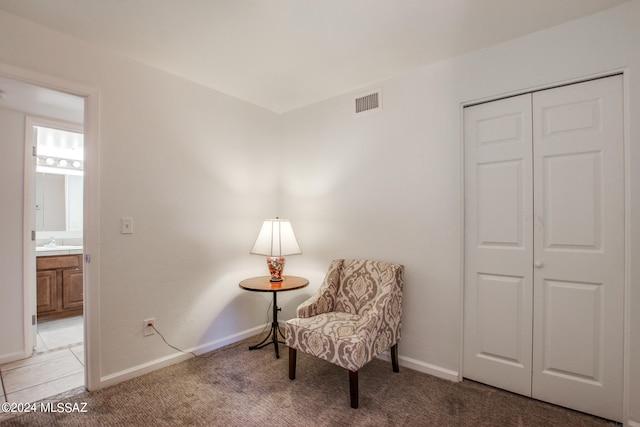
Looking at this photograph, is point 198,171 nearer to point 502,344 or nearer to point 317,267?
point 317,267

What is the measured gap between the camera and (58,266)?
386cm

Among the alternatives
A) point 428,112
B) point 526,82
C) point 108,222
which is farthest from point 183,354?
point 526,82

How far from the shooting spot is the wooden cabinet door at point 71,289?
→ 12.8ft

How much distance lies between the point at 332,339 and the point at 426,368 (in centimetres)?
93

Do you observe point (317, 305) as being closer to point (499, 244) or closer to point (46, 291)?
point (499, 244)

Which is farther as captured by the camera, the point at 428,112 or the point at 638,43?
the point at 428,112

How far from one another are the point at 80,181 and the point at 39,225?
810mm

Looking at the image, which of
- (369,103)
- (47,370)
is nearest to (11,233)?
(47,370)

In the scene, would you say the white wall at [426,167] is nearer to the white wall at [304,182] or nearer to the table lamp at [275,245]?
the white wall at [304,182]

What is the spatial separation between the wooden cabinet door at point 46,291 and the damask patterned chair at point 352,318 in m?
3.45

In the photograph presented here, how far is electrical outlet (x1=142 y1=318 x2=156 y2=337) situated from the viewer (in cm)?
240

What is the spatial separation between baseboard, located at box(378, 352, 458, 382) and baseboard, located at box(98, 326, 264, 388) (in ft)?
4.64

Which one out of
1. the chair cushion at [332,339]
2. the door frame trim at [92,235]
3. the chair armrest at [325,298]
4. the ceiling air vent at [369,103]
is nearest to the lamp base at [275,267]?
the chair armrest at [325,298]

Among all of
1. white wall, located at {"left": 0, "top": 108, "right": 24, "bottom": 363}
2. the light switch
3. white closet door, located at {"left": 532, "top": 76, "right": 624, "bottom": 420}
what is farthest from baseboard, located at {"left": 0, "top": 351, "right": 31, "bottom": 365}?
white closet door, located at {"left": 532, "top": 76, "right": 624, "bottom": 420}
